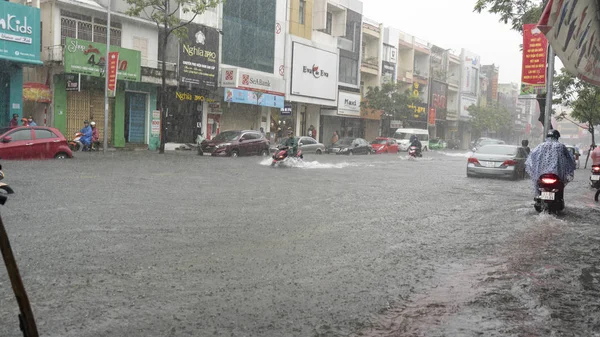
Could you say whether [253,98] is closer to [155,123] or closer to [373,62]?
[155,123]

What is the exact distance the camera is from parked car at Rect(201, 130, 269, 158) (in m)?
26.7

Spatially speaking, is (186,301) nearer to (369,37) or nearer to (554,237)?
(554,237)

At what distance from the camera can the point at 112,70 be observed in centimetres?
2581

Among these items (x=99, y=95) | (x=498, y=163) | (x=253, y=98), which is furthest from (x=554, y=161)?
(x=253, y=98)

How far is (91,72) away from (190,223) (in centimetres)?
2035

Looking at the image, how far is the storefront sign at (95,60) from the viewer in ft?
82.1

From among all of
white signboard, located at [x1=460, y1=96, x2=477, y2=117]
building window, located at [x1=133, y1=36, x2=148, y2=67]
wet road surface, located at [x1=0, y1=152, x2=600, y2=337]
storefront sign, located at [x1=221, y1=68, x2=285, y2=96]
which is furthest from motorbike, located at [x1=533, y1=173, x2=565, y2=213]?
white signboard, located at [x1=460, y1=96, x2=477, y2=117]

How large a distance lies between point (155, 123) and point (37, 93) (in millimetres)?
6680

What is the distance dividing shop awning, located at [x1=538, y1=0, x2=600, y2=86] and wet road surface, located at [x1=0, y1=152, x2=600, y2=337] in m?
2.01

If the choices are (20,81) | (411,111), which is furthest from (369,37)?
(20,81)

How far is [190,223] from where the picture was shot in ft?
26.7

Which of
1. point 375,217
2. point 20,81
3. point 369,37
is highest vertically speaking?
point 369,37

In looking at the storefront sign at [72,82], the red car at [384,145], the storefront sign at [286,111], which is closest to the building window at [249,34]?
the storefront sign at [286,111]

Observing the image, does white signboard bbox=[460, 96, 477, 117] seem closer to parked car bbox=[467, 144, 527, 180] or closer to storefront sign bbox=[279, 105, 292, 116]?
storefront sign bbox=[279, 105, 292, 116]
